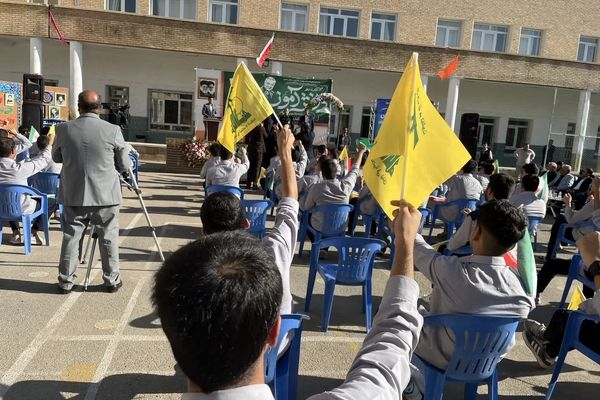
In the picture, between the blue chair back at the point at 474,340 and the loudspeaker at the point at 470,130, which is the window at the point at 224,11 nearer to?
the loudspeaker at the point at 470,130

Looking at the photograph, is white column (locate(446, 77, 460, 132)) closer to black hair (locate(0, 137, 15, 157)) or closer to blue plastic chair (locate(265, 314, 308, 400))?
black hair (locate(0, 137, 15, 157))

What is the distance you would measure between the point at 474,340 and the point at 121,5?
22531 mm

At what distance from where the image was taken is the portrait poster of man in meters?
16.1

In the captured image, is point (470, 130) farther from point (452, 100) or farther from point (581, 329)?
point (581, 329)

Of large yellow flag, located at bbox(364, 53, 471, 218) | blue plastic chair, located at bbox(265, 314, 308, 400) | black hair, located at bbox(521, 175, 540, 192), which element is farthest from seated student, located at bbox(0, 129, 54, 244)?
black hair, located at bbox(521, 175, 540, 192)

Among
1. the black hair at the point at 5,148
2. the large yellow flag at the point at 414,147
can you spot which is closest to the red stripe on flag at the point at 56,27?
the black hair at the point at 5,148

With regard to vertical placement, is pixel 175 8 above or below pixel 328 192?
above

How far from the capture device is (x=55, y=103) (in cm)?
1562

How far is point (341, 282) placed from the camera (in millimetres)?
4438

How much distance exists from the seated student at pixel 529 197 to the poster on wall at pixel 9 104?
14.0 m

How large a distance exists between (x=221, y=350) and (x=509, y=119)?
2769 centimetres

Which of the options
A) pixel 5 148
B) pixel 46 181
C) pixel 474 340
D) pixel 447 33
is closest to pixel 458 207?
pixel 474 340

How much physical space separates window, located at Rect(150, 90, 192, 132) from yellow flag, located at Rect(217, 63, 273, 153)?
19.4m

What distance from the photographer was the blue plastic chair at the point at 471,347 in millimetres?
2666
